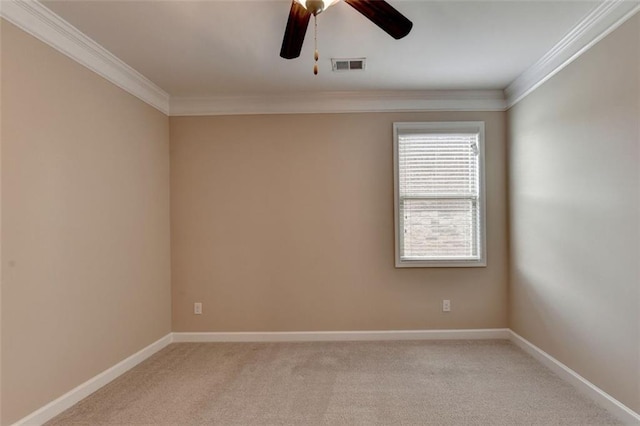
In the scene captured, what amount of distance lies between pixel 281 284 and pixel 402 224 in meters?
1.45

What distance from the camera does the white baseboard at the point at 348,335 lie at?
379 cm

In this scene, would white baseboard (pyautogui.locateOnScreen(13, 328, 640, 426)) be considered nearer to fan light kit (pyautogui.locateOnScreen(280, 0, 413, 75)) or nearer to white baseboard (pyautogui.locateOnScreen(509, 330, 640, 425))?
white baseboard (pyautogui.locateOnScreen(509, 330, 640, 425))

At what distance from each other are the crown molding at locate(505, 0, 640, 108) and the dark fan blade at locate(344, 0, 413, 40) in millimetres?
1431

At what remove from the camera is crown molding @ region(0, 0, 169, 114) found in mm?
2141

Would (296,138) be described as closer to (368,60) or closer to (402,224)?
(368,60)

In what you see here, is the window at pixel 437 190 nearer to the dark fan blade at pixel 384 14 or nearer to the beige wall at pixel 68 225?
the dark fan blade at pixel 384 14

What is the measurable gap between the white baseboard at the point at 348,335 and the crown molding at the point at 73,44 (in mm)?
2518

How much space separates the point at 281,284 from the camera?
385 cm

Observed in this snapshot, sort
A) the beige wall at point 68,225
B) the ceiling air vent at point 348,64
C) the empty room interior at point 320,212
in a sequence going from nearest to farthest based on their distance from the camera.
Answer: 1. the beige wall at point 68,225
2. the empty room interior at point 320,212
3. the ceiling air vent at point 348,64

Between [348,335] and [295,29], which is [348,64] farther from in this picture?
[348,335]

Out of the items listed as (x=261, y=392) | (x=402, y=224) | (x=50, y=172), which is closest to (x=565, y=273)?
(x=402, y=224)

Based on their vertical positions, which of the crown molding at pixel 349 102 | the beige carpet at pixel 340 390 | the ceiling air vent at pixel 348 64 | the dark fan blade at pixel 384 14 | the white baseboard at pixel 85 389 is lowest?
the beige carpet at pixel 340 390

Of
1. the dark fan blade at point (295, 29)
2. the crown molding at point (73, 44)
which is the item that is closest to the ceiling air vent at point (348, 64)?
the dark fan blade at point (295, 29)

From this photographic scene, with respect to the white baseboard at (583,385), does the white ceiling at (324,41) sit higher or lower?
higher
